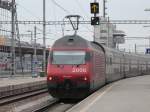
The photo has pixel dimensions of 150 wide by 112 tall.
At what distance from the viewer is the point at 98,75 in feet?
85.8

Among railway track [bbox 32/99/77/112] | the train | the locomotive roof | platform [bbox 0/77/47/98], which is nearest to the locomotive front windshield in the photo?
the train

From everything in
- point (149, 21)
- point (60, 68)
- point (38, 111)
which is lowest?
point (38, 111)

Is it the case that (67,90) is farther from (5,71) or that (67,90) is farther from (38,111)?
(5,71)

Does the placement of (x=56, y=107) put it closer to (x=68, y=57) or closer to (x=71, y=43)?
(x=68, y=57)

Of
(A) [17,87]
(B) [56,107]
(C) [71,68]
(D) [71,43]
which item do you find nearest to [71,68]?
(C) [71,68]

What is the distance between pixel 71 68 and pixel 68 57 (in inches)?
26.0

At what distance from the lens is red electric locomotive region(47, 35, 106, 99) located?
21.9 metres

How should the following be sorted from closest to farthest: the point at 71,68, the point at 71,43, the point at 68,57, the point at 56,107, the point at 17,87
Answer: the point at 56,107 < the point at 71,68 < the point at 68,57 < the point at 71,43 < the point at 17,87

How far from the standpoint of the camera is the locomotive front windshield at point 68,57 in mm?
22469

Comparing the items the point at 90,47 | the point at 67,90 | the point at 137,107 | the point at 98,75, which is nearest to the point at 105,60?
the point at 98,75

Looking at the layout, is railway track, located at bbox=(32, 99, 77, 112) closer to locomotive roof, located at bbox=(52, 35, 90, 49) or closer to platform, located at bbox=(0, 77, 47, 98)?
locomotive roof, located at bbox=(52, 35, 90, 49)

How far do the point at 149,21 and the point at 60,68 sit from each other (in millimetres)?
43683

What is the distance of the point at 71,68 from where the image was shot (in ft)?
72.8

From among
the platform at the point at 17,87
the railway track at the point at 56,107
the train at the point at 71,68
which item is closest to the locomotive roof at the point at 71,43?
the train at the point at 71,68
